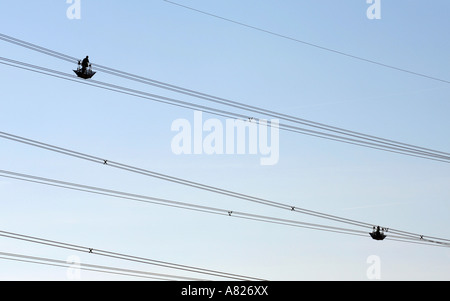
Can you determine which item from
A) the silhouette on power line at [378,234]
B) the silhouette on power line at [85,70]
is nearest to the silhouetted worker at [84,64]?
the silhouette on power line at [85,70]

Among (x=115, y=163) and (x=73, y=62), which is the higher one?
(x=73, y=62)

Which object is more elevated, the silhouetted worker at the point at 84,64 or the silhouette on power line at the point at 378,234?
the silhouetted worker at the point at 84,64

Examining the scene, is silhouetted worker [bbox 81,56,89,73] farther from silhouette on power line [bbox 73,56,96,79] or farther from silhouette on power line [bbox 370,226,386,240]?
silhouette on power line [bbox 370,226,386,240]

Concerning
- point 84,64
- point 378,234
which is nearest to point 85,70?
point 84,64

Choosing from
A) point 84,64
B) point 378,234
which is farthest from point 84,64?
point 378,234

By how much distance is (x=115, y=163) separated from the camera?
77.5 metres

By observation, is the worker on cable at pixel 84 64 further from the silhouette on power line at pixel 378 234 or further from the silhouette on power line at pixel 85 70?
the silhouette on power line at pixel 378 234

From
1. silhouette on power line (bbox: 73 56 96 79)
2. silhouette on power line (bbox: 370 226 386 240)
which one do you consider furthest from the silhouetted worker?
silhouette on power line (bbox: 370 226 386 240)

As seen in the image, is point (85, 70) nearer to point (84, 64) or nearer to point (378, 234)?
point (84, 64)

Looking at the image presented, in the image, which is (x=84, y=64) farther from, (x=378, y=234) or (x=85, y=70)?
(x=378, y=234)
